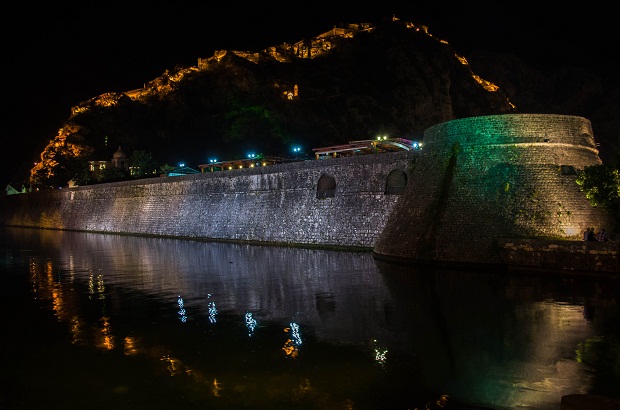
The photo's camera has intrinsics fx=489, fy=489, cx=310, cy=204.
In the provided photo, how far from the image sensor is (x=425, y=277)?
16859 millimetres

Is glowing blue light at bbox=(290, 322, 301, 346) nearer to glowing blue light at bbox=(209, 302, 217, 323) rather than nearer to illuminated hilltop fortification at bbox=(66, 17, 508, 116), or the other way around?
glowing blue light at bbox=(209, 302, 217, 323)

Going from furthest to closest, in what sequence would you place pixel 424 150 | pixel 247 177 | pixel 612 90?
pixel 612 90, pixel 247 177, pixel 424 150

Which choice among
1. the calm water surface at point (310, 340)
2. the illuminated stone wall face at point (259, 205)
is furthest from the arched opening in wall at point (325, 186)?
the calm water surface at point (310, 340)

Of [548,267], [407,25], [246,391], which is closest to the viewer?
[246,391]

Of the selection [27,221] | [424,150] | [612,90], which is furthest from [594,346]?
[612,90]

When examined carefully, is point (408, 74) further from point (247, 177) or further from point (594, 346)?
point (594, 346)

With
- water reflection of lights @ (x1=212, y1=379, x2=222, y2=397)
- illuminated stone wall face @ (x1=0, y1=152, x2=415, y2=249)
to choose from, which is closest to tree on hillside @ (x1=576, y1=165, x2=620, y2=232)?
illuminated stone wall face @ (x1=0, y1=152, x2=415, y2=249)

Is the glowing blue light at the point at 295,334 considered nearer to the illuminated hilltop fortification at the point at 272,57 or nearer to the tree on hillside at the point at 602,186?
the tree on hillside at the point at 602,186

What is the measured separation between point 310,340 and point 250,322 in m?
2.13

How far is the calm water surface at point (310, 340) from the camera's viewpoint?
7.25m

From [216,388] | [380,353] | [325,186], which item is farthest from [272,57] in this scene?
[216,388]

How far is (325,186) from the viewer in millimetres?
28984

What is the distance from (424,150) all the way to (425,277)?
7.62 meters

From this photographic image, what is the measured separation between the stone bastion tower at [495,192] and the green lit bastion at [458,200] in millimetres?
40
